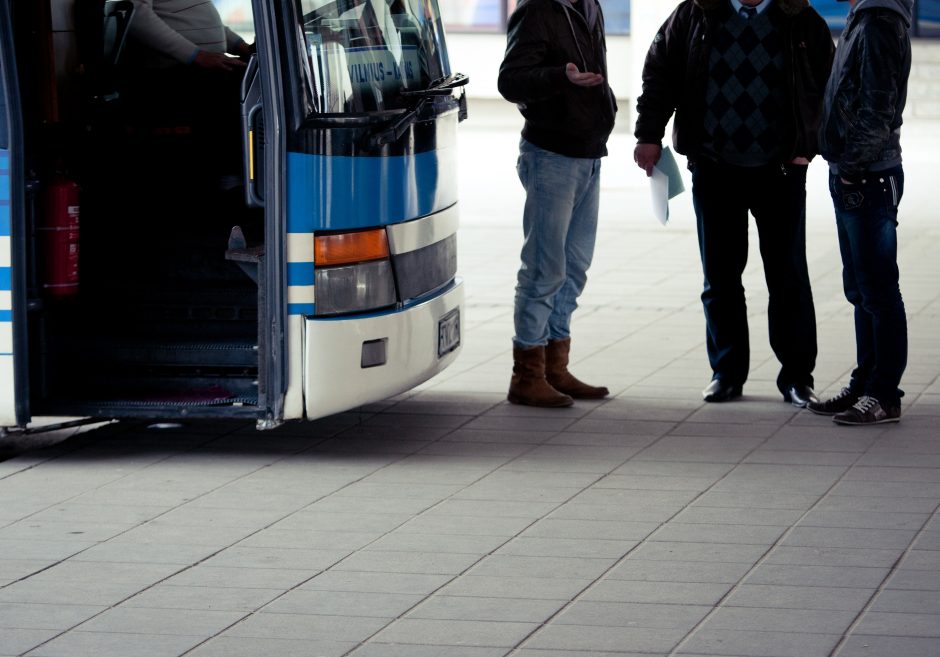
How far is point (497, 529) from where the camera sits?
19.3ft

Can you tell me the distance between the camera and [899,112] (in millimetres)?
7246

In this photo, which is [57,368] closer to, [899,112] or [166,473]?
[166,473]

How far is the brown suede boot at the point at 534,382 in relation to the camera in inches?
311

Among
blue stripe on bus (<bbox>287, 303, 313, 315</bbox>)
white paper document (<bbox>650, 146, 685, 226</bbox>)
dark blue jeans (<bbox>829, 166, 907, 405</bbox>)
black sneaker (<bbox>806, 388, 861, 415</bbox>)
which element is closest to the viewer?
blue stripe on bus (<bbox>287, 303, 313, 315</bbox>)

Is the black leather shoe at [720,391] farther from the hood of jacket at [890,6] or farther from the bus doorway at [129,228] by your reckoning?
the bus doorway at [129,228]

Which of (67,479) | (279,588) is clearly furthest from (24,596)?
(67,479)

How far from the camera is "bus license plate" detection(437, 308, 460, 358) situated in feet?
24.2

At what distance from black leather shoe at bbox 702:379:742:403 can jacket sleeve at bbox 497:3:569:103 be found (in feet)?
4.78

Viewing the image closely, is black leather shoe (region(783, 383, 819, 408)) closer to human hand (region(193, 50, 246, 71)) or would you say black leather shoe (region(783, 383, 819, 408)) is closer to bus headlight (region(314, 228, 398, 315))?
bus headlight (region(314, 228, 398, 315))

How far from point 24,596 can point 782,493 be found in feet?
8.35

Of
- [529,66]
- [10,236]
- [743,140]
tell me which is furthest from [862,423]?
[10,236]

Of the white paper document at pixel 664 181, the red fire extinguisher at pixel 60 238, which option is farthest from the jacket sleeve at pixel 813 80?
the red fire extinguisher at pixel 60 238

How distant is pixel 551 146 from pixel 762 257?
103 centimetres

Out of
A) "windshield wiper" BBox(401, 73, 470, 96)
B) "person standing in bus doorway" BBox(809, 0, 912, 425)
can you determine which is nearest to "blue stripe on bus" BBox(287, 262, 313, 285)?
"windshield wiper" BBox(401, 73, 470, 96)
